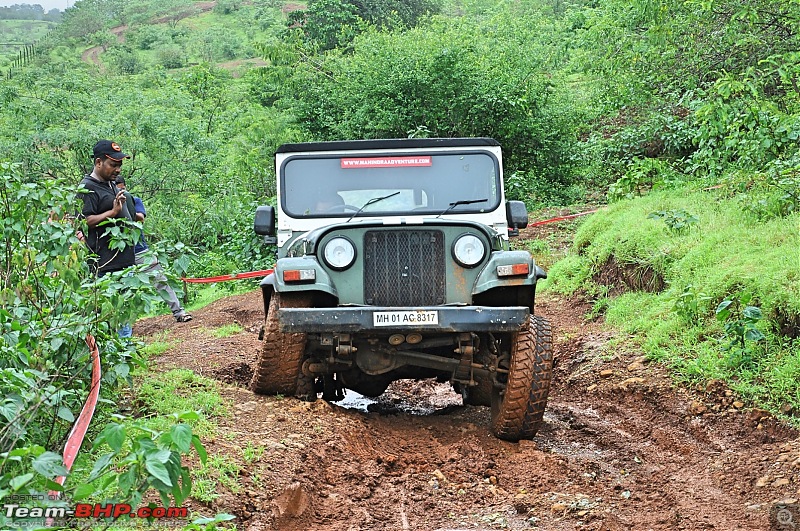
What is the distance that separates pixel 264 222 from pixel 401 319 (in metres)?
1.54

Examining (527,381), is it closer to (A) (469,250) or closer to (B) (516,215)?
(A) (469,250)

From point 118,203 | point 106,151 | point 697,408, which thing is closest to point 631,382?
point 697,408

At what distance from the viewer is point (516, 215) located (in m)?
6.51

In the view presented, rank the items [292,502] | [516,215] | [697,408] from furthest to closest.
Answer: [516,215]
[697,408]
[292,502]

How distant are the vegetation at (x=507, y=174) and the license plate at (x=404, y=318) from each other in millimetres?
1115

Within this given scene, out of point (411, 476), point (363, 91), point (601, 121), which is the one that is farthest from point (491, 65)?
point (411, 476)

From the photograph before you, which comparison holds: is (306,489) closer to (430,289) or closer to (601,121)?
(430,289)

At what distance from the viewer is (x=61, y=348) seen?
4438mm

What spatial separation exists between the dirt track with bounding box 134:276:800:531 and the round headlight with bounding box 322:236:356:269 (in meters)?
0.93

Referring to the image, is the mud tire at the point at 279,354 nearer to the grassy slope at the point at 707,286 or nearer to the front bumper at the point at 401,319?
the front bumper at the point at 401,319

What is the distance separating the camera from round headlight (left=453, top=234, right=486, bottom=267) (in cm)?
564

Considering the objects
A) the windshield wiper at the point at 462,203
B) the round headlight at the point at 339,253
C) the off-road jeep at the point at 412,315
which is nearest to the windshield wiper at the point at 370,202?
the windshield wiper at the point at 462,203

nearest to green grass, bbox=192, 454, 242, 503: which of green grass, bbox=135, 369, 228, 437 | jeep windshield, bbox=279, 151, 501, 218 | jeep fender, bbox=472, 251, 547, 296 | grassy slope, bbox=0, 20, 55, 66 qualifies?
green grass, bbox=135, 369, 228, 437

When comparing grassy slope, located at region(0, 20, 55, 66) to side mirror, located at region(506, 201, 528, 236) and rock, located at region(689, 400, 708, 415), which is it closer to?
side mirror, located at region(506, 201, 528, 236)
